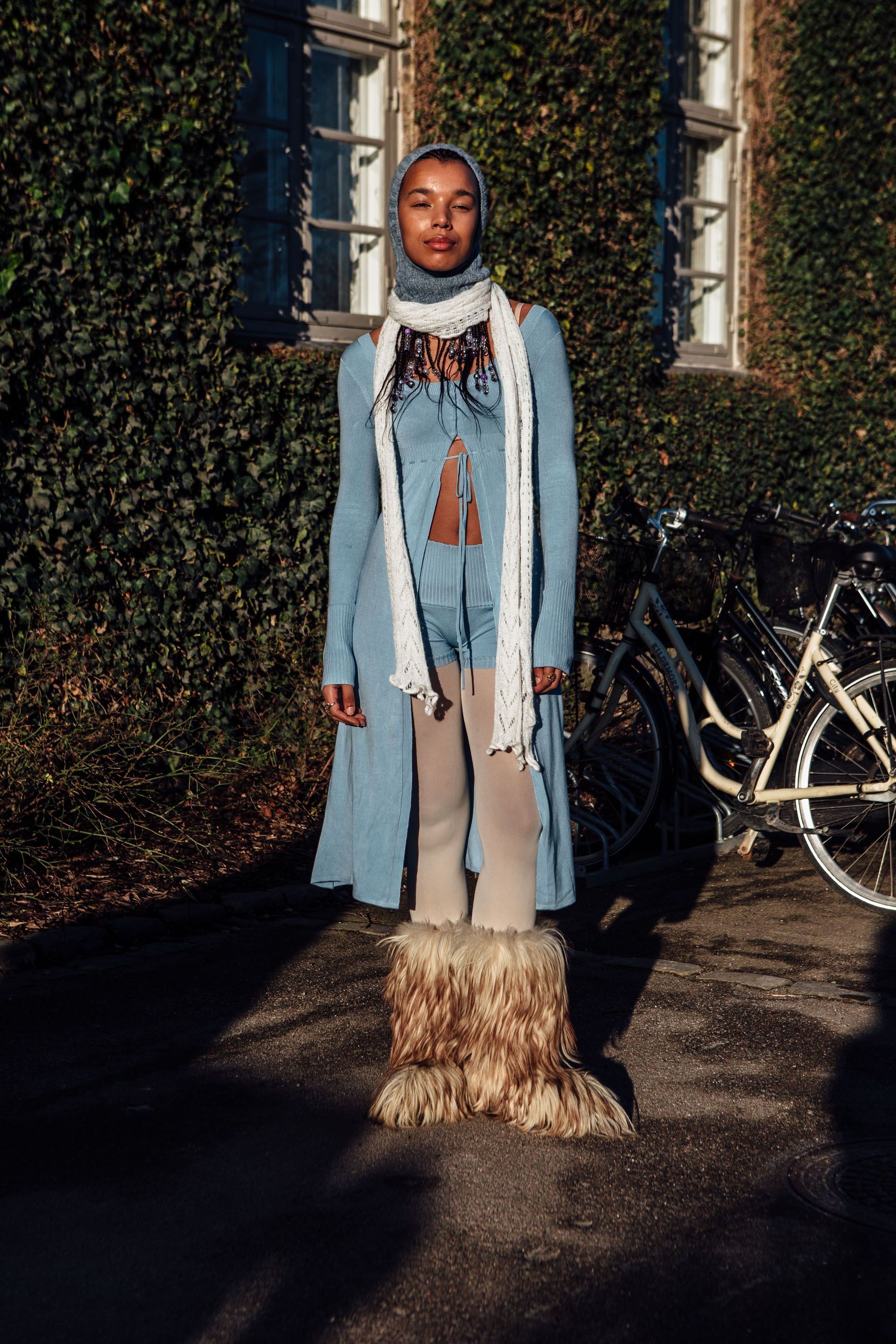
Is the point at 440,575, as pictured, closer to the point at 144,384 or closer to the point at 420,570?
the point at 420,570

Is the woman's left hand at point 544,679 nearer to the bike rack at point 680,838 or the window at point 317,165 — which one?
the bike rack at point 680,838

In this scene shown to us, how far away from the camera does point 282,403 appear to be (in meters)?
7.19

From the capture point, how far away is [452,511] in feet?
10.7

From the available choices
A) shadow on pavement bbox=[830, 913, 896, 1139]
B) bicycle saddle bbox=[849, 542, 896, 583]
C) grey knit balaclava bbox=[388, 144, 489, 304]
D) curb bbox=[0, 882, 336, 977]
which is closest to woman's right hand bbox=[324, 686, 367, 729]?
grey knit balaclava bbox=[388, 144, 489, 304]

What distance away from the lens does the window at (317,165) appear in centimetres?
806

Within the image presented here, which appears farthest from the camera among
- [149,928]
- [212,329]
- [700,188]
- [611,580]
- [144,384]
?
[700,188]

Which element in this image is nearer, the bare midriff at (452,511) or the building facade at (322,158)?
the bare midriff at (452,511)

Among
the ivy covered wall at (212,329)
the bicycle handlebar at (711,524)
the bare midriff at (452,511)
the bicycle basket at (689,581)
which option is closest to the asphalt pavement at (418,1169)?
the bare midriff at (452,511)

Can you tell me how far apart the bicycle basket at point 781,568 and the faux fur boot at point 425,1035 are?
3365mm

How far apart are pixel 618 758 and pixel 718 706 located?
1.75ft

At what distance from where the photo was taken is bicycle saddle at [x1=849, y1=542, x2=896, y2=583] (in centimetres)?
550

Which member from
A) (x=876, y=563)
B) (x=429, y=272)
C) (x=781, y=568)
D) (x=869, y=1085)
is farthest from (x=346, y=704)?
(x=781, y=568)

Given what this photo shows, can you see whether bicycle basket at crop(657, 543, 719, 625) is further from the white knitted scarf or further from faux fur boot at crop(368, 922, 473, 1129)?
faux fur boot at crop(368, 922, 473, 1129)

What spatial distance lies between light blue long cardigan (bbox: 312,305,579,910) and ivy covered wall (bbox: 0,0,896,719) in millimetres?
3355
